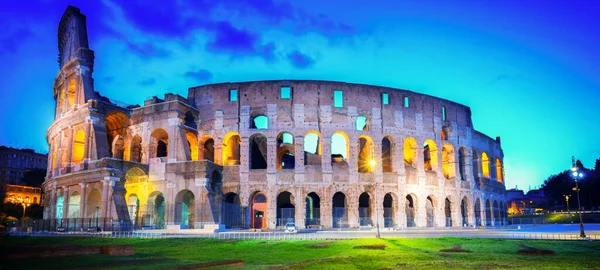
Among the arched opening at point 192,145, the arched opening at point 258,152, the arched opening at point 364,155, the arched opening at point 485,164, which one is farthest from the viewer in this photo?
the arched opening at point 485,164

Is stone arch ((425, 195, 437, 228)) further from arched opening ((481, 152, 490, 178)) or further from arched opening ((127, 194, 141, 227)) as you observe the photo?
arched opening ((127, 194, 141, 227))

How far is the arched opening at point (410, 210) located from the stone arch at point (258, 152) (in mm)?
11887

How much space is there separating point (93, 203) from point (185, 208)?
6513 mm

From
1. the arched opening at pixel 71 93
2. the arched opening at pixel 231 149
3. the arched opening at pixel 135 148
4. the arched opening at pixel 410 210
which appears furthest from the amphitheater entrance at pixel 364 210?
the arched opening at pixel 71 93

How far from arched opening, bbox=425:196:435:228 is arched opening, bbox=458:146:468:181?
4.62 m

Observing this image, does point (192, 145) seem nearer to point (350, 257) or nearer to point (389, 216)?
point (389, 216)

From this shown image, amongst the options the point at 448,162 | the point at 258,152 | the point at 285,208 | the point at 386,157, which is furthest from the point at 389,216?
the point at 258,152

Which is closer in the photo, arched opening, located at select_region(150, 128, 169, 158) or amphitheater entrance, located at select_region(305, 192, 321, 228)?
amphitheater entrance, located at select_region(305, 192, 321, 228)

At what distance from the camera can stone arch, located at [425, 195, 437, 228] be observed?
41.7m

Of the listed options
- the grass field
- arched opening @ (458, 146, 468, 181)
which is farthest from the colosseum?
the grass field

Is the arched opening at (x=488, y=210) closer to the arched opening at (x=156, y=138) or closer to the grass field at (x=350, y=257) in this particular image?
the grass field at (x=350, y=257)

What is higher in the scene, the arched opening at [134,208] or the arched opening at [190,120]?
the arched opening at [190,120]

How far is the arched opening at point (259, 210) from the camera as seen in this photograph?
1572 inches

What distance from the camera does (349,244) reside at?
18625 millimetres
